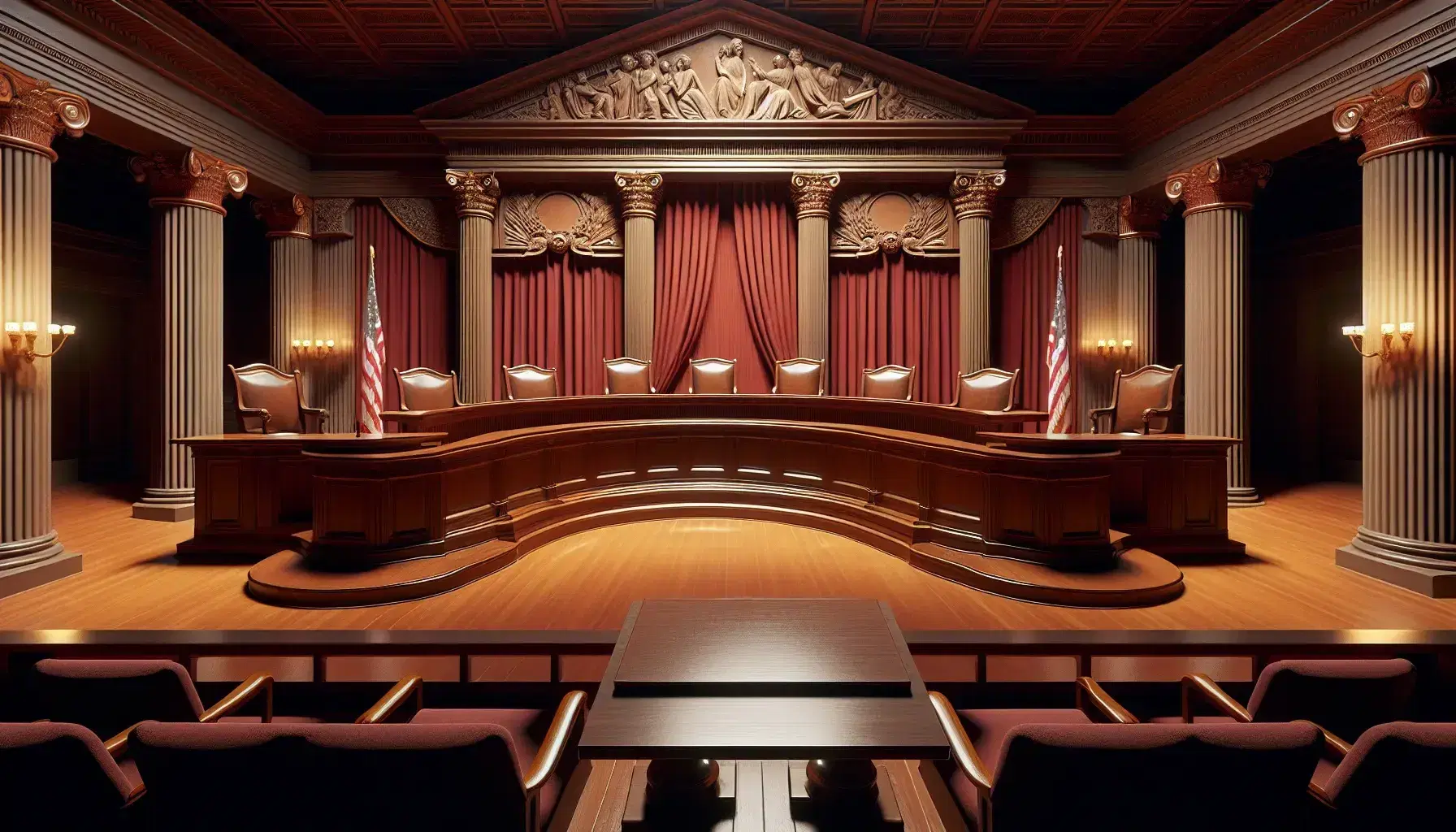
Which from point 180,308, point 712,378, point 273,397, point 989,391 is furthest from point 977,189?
point 180,308

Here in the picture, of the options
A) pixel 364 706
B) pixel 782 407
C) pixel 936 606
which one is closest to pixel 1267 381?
pixel 782 407

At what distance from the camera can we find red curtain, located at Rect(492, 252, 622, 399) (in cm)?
949

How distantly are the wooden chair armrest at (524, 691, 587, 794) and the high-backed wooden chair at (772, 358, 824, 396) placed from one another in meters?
5.96

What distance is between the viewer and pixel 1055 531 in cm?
442

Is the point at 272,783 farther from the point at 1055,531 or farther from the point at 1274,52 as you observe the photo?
the point at 1274,52

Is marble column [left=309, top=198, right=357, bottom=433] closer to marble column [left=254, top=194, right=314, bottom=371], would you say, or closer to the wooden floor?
marble column [left=254, top=194, right=314, bottom=371]

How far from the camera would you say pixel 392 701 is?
1895 mm

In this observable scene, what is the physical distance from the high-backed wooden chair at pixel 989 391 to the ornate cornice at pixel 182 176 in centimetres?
708

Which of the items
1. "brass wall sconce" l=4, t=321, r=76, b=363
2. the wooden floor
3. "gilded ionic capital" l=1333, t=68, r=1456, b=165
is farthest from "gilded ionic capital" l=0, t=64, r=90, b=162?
"gilded ionic capital" l=1333, t=68, r=1456, b=165

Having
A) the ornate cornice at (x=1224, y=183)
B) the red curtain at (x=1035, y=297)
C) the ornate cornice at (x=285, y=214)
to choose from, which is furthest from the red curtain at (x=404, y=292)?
the ornate cornice at (x=1224, y=183)

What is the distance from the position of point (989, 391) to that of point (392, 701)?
5.64m

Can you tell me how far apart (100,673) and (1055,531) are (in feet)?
14.1

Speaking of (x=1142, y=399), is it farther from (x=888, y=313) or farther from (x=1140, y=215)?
(x=888, y=313)

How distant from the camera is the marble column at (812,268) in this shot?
9.05 metres
